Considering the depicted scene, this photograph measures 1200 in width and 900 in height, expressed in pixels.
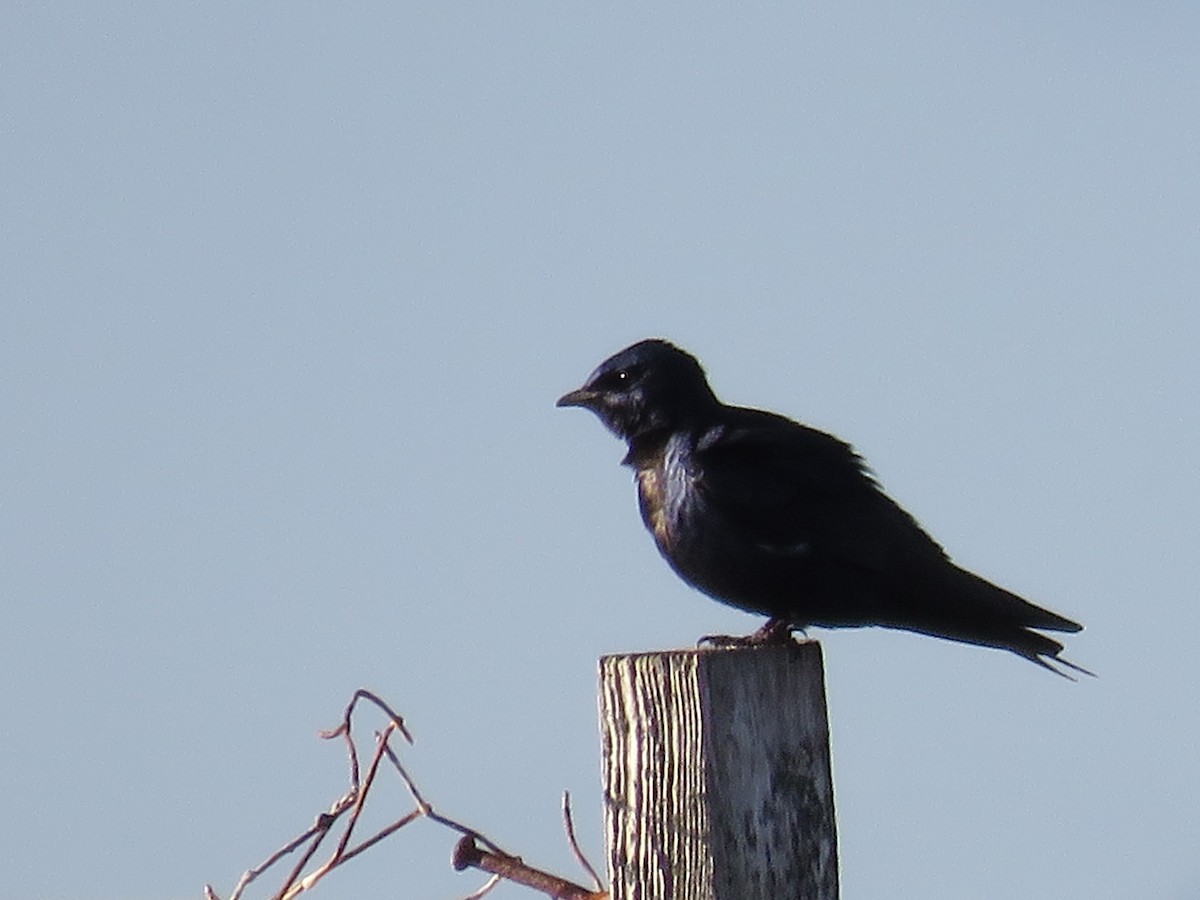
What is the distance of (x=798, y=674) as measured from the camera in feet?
10.3

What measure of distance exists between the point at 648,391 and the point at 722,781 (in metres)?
3.06

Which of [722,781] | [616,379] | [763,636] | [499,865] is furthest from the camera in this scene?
[616,379]

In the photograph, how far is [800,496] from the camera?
5.48 m

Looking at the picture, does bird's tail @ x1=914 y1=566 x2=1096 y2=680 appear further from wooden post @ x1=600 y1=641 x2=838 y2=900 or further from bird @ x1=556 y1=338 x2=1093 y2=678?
wooden post @ x1=600 y1=641 x2=838 y2=900

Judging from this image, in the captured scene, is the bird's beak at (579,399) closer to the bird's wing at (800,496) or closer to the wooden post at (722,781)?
the bird's wing at (800,496)

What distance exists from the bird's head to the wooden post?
2669mm

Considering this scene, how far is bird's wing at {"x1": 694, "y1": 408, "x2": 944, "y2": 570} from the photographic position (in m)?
5.36

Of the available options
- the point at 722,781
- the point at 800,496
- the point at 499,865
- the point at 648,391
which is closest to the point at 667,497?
the point at 800,496

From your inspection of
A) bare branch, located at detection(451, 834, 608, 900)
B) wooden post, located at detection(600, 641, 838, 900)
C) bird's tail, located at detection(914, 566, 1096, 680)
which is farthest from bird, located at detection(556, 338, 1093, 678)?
wooden post, located at detection(600, 641, 838, 900)

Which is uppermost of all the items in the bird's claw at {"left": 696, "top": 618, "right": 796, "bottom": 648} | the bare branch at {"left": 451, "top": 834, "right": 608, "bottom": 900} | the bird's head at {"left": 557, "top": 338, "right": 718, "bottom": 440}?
the bird's head at {"left": 557, "top": 338, "right": 718, "bottom": 440}

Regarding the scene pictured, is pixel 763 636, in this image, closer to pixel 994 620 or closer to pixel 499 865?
pixel 994 620

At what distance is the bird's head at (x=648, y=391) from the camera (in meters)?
5.89

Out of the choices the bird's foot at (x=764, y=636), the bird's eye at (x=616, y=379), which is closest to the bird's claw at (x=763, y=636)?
the bird's foot at (x=764, y=636)

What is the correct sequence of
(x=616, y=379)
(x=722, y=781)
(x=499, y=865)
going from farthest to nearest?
1. (x=616, y=379)
2. (x=499, y=865)
3. (x=722, y=781)
